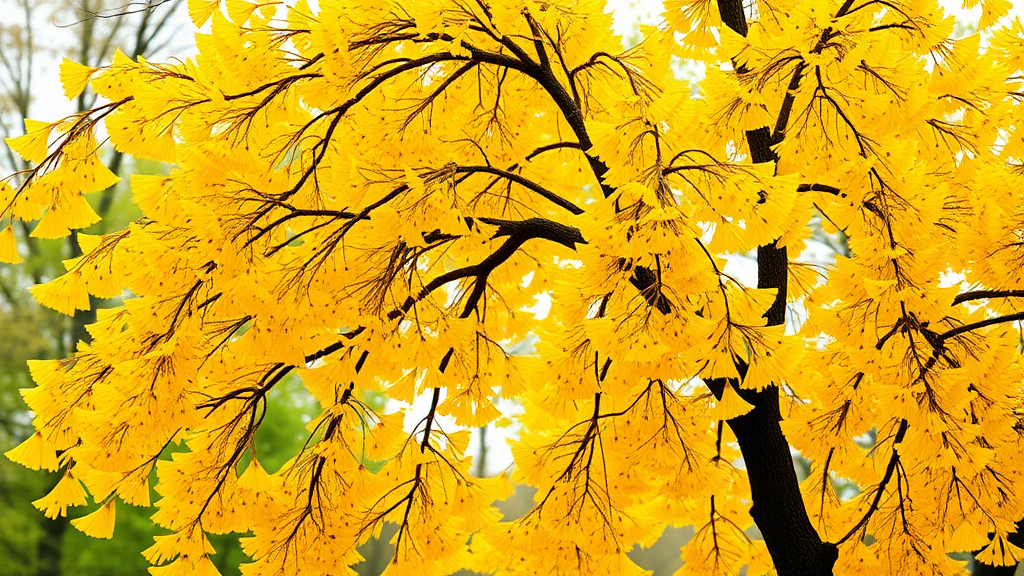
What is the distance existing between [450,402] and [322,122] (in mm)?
1672

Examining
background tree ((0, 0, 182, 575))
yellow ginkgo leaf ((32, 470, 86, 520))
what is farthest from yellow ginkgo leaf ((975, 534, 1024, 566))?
background tree ((0, 0, 182, 575))

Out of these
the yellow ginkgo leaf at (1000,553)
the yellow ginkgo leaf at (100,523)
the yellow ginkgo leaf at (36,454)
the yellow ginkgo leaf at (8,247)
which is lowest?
the yellow ginkgo leaf at (100,523)

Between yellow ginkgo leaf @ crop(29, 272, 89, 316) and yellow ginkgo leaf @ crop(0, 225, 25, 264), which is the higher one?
yellow ginkgo leaf @ crop(0, 225, 25, 264)

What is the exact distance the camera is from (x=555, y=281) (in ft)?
13.7

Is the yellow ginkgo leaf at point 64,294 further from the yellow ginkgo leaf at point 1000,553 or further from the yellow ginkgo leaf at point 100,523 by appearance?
the yellow ginkgo leaf at point 1000,553

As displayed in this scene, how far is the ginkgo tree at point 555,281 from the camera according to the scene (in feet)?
11.7

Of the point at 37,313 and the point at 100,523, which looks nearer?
the point at 100,523

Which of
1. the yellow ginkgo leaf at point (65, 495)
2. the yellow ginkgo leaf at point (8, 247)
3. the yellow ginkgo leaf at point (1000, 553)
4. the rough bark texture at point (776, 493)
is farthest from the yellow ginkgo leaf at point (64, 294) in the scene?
the yellow ginkgo leaf at point (1000, 553)

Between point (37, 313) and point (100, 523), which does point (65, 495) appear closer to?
point (100, 523)

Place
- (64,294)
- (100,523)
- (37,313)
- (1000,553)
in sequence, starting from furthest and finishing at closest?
1. (37,313)
2. (1000,553)
3. (100,523)
4. (64,294)

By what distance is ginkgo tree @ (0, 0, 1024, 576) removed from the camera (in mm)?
3559

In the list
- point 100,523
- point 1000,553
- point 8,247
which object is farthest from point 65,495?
point 1000,553

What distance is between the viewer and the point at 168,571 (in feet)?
13.8

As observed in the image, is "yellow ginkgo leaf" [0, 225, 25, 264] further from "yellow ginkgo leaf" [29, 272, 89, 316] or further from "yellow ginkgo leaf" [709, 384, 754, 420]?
"yellow ginkgo leaf" [709, 384, 754, 420]
